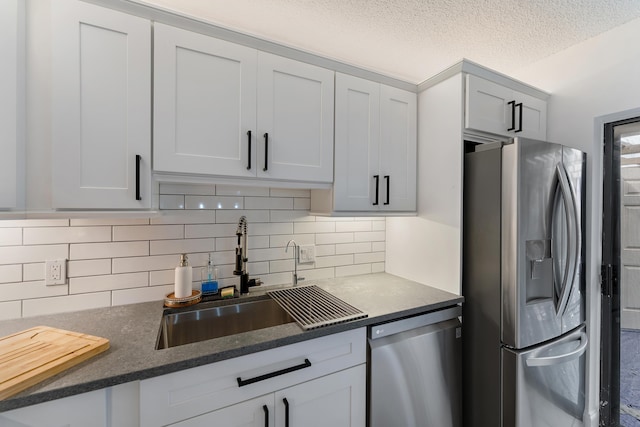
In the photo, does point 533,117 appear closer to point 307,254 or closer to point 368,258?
point 368,258

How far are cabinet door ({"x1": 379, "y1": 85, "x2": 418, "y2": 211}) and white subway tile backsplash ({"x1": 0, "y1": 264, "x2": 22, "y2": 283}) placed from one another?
1.81m

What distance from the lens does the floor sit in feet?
5.57

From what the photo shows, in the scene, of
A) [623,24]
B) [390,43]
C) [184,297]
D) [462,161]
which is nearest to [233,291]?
[184,297]

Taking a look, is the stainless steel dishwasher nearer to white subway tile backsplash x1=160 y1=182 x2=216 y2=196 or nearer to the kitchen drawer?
the kitchen drawer

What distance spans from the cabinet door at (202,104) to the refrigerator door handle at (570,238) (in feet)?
5.45

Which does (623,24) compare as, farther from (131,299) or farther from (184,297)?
(131,299)

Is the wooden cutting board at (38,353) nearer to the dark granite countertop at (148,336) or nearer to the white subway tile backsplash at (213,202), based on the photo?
the dark granite countertop at (148,336)

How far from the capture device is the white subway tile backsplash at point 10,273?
1.20 metres

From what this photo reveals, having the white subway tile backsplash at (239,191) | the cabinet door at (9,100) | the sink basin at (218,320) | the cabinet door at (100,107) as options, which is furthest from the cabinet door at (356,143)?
the cabinet door at (9,100)

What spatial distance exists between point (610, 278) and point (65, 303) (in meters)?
3.07

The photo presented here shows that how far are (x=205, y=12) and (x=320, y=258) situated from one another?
1614mm

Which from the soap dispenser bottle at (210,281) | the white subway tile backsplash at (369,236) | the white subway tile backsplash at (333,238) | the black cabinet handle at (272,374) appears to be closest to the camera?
the black cabinet handle at (272,374)

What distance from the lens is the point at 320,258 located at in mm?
1911

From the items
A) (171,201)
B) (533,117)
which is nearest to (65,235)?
(171,201)
